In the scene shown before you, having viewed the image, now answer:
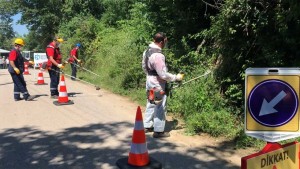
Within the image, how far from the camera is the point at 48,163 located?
5.66 meters

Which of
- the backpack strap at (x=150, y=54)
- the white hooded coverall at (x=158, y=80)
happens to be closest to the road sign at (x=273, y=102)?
the white hooded coverall at (x=158, y=80)

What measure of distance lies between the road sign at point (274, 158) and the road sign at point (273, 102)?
0.09 metres

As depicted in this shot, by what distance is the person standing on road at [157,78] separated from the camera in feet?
22.6

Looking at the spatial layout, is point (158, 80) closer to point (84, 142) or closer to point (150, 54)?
point (150, 54)

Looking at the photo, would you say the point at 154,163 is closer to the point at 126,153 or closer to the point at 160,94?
the point at 126,153

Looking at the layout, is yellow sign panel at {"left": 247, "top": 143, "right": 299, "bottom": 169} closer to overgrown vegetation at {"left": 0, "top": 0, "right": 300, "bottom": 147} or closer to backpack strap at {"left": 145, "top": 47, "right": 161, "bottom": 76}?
overgrown vegetation at {"left": 0, "top": 0, "right": 300, "bottom": 147}

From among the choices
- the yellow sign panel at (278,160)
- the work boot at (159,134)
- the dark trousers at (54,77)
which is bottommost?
the work boot at (159,134)

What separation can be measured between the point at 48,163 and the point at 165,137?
234 cm

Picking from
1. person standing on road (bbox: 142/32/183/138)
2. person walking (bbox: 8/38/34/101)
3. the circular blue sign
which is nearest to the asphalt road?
person standing on road (bbox: 142/32/183/138)

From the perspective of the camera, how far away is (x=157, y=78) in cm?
710

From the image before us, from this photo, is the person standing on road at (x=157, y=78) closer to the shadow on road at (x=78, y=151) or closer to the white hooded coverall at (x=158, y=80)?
the white hooded coverall at (x=158, y=80)

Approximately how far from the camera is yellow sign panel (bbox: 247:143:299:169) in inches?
124

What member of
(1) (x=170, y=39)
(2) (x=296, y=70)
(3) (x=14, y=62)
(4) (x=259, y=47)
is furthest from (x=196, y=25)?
(2) (x=296, y=70)

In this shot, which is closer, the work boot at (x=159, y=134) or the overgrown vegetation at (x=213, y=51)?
the overgrown vegetation at (x=213, y=51)
